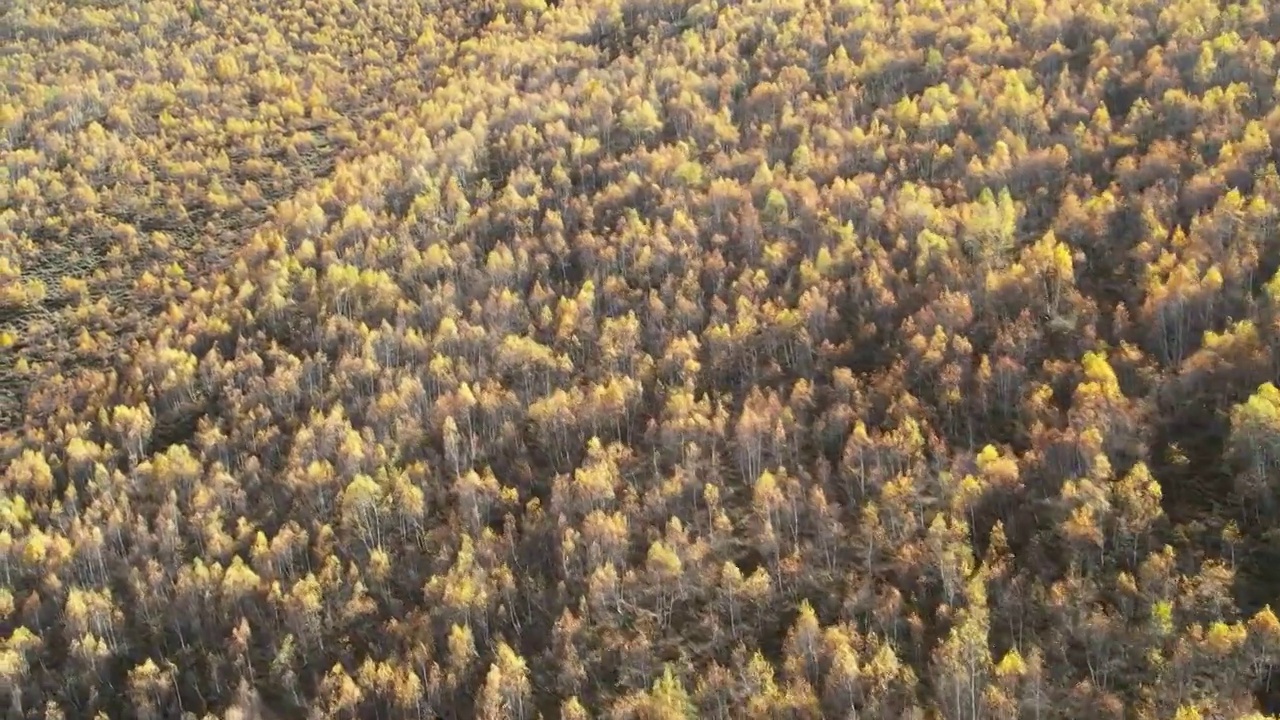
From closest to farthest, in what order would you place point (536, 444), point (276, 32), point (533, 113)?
point (536, 444), point (533, 113), point (276, 32)

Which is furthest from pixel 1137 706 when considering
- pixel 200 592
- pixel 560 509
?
pixel 200 592

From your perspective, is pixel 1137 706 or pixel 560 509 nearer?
pixel 1137 706

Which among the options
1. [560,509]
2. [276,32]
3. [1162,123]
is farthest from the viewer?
[276,32]

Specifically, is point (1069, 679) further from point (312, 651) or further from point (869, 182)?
point (869, 182)

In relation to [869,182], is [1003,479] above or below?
below

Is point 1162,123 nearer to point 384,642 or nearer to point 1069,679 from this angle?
point 1069,679

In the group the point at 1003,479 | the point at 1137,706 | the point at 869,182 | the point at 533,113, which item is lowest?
the point at 1137,706
